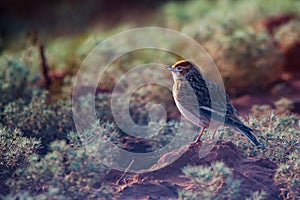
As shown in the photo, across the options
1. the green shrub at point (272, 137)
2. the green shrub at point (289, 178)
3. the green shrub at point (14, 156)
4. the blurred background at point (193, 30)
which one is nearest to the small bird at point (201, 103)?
the green shrub at point (272, 137)

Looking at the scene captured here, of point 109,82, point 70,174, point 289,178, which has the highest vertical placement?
point 109,82

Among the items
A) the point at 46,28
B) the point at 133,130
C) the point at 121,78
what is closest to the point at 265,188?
the point at 133,130

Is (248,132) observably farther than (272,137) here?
No

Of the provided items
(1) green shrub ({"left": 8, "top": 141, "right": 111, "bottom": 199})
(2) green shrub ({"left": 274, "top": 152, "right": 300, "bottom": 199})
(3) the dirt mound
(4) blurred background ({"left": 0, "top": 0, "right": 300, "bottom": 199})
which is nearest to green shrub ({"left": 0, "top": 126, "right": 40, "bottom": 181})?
(4) blurred background ({"left": 0, "top": 0, "right": 300, "bottom": 199})

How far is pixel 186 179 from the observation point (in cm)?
679

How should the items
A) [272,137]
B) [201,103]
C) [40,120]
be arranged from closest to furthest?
[272,137] < [201,103] < [40,120]

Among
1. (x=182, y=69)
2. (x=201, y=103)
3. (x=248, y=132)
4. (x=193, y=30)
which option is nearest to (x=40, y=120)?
(x=182, y=69)

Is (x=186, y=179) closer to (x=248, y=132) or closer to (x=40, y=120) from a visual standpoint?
(x=248, y=132)

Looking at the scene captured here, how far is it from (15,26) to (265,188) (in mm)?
12493

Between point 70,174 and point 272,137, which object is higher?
point 272,137

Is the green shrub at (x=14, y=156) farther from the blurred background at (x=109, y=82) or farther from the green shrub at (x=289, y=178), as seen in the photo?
the green shrub at (x=289, y=178)

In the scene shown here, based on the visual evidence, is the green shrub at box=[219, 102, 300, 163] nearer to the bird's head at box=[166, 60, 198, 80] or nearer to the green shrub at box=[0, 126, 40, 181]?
the bird's head at box=[166, 60, 198, 80]

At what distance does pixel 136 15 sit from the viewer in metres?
18.2

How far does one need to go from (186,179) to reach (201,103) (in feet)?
3.52
